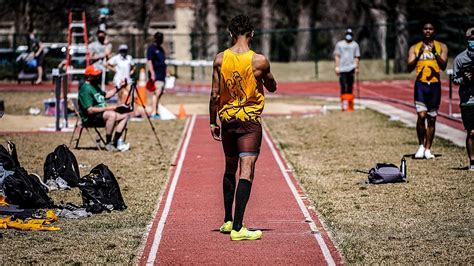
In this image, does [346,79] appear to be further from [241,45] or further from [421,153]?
[241,45]

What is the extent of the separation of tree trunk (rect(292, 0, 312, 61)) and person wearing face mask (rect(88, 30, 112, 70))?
104 feet

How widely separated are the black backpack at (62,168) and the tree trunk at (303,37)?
A: 44.0m

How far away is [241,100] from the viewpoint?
9695 millimetres

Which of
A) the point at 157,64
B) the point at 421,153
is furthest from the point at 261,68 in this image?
the point at 157,64

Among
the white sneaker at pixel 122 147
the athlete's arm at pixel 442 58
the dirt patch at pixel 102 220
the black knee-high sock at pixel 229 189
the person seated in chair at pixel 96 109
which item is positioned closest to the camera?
the dirt patch at pixel 102 220

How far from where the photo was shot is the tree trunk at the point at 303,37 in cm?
5922

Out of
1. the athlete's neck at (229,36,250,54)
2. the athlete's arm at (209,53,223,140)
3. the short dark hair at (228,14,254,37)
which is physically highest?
the short dark hair at (228,14,254,37)

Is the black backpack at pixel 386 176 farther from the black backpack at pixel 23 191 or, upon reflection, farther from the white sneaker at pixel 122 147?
the white sneaker at pixel 122 147

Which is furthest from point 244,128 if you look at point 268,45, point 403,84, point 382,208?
point 268,45

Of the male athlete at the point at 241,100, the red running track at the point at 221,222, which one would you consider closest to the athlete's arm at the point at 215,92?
the male athlete at the point at 241,100

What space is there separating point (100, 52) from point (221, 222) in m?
15.3

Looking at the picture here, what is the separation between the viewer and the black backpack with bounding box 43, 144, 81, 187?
13320 mm

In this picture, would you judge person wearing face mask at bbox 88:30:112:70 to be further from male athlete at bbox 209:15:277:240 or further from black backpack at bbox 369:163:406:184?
male athlete at bbox 209:15:277:240

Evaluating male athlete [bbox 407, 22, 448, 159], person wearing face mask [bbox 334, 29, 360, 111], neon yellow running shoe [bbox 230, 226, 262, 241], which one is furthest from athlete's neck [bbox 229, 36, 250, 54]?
person wearing face mask [bbox 334, 29, 360, 111]
